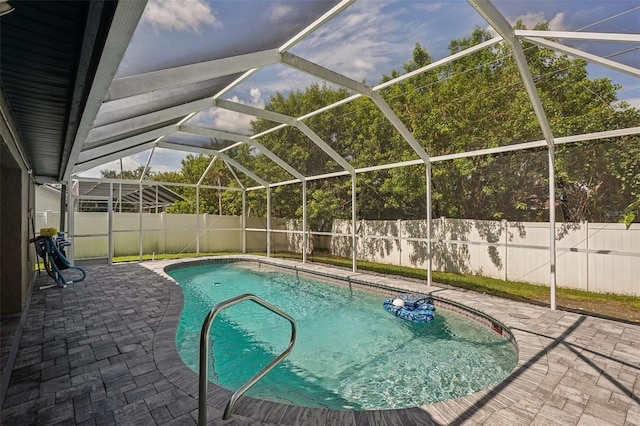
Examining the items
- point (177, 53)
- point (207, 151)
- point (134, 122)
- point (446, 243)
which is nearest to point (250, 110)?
point (134, 122)

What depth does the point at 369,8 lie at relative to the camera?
4.95m

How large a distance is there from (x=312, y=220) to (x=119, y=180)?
25.6 ft

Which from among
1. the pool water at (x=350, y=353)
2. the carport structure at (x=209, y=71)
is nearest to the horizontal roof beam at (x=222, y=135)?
the carport structure at (x=209, y=71)

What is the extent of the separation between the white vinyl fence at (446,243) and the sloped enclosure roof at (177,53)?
3.63 meters

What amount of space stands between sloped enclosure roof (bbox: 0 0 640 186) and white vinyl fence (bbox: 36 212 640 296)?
3.63 meters

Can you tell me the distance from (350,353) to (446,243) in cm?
666

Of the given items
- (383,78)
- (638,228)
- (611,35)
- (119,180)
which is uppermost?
(383,78)

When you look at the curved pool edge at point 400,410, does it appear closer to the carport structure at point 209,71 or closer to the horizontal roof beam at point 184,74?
the carport structure at point 209,71

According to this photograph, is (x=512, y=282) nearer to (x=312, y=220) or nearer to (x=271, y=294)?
(x=271, y=294)

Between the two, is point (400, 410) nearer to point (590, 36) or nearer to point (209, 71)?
point (209, 71)

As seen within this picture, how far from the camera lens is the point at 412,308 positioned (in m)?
6.51

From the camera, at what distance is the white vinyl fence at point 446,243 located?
23.7 feet

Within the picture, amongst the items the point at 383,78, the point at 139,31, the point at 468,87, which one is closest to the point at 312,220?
the point at 383,78

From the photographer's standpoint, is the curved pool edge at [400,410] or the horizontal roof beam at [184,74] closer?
the curved pool edge at [400,410]
